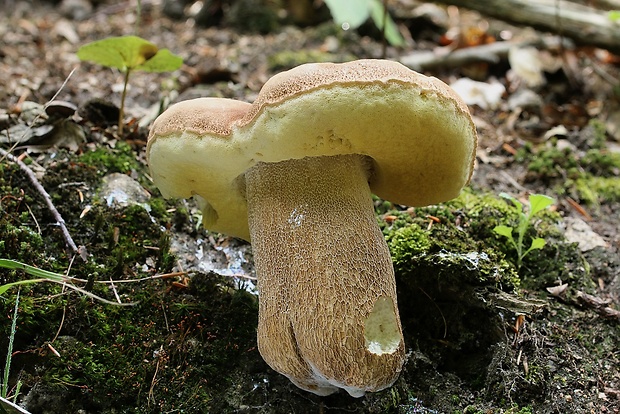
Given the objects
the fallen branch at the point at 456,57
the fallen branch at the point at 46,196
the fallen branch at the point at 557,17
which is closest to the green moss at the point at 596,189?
the fallen branch at the point at 456,57

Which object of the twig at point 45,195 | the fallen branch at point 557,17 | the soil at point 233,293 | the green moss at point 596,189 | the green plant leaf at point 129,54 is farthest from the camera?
the fallen branch at point 557,17

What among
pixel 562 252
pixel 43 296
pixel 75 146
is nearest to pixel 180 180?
pixel 43 296

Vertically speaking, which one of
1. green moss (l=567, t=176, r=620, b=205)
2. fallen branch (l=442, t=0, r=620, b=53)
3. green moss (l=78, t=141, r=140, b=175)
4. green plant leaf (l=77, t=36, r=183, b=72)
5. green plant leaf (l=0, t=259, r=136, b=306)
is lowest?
green moss (l=567, t=176, r=620, b=205)

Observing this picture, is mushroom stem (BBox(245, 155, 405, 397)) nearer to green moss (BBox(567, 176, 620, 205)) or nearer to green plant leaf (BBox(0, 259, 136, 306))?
green plant leaf (BBox(0, 259, 136, 306))

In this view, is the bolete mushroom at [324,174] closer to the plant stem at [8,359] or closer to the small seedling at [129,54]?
the plant stem at [8,359]

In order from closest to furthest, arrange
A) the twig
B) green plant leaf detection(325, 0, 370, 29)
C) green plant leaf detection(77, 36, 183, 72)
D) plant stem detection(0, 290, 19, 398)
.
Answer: plant stem detection(0, 290, 19, 398) < the twig < green plant leaf detection(77, 36, 183, 72) < green plant leaf detection(325, 0, 370, 29)

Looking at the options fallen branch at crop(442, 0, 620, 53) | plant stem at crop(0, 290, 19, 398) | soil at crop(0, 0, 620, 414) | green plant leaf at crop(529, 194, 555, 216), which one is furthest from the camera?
fallen branch at crop(442, 0, 620, 53)

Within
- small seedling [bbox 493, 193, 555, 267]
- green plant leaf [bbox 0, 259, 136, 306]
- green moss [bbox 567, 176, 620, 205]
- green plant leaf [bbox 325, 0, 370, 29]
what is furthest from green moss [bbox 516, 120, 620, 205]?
green plant leaf [bbox 0, 259, 136, 306]
